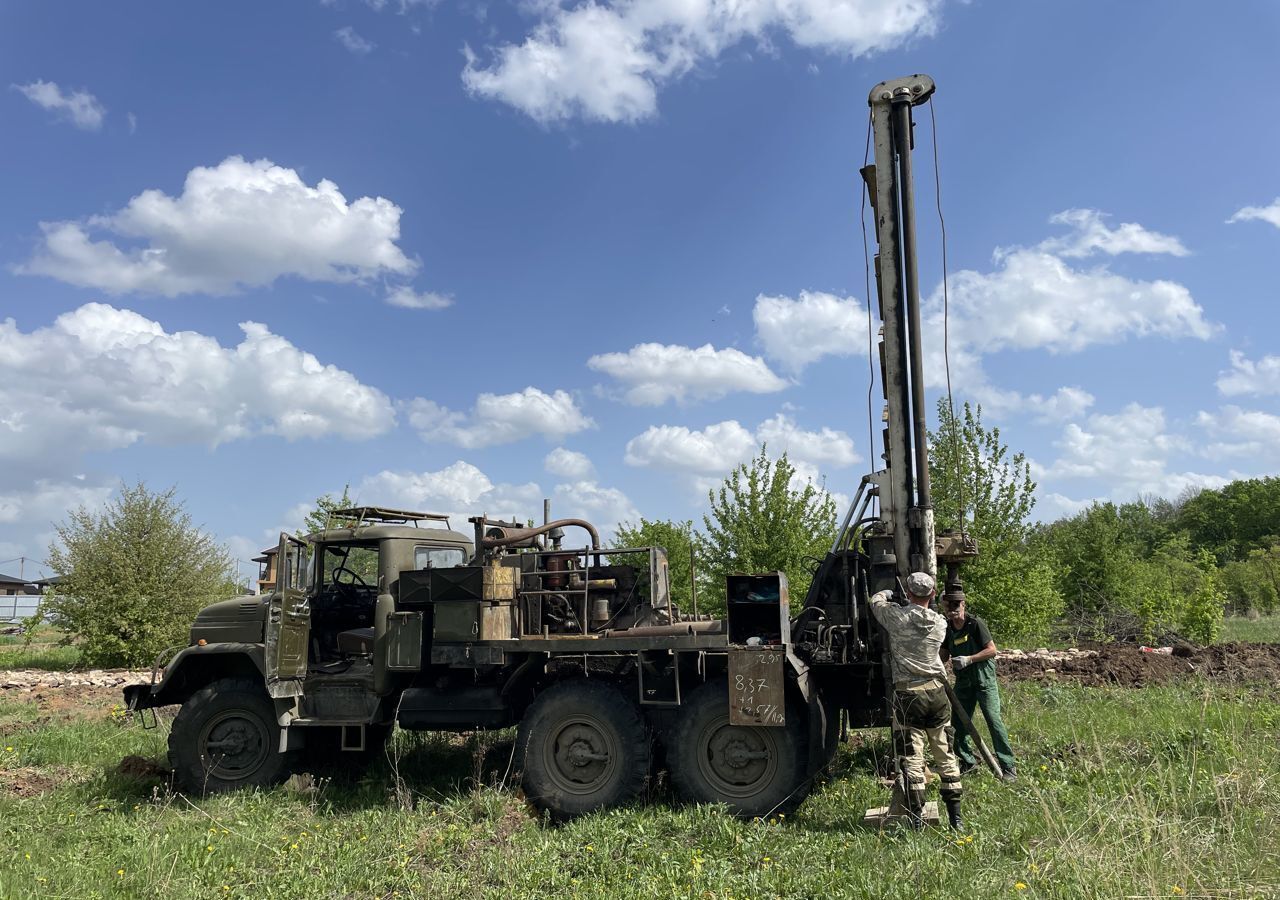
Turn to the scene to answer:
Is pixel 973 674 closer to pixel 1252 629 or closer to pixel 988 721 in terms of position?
pixel 988 721

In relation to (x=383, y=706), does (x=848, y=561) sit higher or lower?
higher

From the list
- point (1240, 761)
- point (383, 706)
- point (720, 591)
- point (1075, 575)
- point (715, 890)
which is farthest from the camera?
point (1075, 575)

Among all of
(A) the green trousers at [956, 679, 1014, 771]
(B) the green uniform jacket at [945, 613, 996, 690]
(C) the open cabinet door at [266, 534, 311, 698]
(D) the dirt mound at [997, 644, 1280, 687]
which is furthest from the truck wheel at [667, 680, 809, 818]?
(D) the dirt mound at [997, 644, 1280, 687]

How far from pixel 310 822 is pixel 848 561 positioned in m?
5.24

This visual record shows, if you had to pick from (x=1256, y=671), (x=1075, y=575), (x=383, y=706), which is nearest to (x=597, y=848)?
(x=383, y=706)

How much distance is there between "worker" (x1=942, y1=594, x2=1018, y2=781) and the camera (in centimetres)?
836

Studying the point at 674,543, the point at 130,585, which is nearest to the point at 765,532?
the point at 674,543

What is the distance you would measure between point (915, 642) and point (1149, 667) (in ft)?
30.1

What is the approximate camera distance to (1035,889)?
5035 millimetres

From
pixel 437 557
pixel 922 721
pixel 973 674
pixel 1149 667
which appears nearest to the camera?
pixel 922 721

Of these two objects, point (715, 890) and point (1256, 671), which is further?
point (1256, 671)

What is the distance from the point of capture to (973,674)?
8.67m

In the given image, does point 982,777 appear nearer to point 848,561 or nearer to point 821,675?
point 821,675

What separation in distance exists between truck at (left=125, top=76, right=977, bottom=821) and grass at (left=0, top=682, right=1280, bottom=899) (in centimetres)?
48
